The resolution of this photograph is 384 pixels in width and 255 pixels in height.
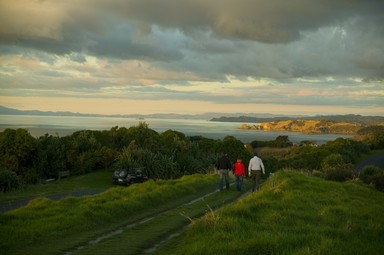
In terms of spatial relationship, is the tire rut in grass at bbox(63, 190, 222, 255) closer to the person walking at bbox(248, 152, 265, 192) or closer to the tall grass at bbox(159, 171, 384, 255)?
the tall grass at bbox(159, 171, 384, 255)

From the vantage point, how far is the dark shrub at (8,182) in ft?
93.5

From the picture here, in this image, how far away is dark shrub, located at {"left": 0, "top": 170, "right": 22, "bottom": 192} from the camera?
2850 cm

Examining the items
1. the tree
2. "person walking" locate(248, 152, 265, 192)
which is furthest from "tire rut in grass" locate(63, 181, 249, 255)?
the tree

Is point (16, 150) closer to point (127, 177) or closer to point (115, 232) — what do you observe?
point (127, 177)

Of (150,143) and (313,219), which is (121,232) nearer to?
(313,219)

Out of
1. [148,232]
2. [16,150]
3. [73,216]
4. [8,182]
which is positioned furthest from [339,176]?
[16,150]

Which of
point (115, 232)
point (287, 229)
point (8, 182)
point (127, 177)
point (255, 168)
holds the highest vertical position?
point (255, 168)

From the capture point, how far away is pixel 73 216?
14.2 meters

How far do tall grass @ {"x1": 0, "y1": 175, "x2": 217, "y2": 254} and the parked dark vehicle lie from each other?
12.6 metres

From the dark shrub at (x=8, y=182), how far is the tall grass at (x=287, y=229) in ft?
62.1

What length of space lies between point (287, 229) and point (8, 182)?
2271 centimetres

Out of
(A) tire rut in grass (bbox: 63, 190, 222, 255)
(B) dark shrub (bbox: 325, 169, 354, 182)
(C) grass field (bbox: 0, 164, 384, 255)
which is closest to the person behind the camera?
(C) grass field (bbox: 0, 164, 384, 255)

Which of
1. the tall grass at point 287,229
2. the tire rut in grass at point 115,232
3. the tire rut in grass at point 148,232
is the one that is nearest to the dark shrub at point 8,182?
the tire rut in grass at point 148,232

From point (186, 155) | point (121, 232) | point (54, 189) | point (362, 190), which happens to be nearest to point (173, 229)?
point (121, 232)
